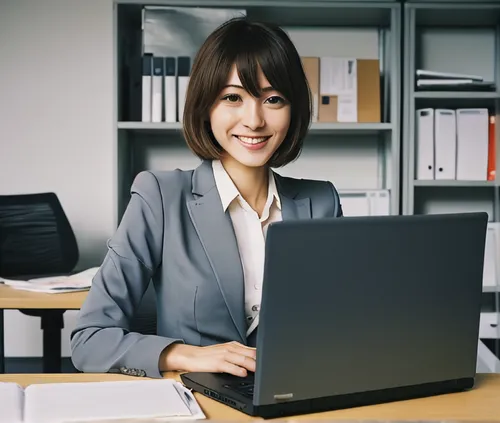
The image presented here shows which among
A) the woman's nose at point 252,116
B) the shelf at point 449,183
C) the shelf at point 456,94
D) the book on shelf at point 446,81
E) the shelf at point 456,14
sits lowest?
the shelf at point 449,183

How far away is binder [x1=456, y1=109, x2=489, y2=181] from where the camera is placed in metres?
3.24

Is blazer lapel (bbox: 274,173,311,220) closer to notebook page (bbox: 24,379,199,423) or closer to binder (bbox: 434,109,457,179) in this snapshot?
notebook page (bbox: 24,379,199,423)

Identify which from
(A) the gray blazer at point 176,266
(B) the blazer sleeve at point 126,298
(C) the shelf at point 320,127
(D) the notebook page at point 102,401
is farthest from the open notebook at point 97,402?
(C) the shelf at point 320,127

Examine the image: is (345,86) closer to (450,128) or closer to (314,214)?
(450,128)

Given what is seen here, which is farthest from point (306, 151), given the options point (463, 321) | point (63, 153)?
point (463, 321)

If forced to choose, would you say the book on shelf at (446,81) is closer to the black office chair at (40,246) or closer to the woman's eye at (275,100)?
the black office chair at (40,246)

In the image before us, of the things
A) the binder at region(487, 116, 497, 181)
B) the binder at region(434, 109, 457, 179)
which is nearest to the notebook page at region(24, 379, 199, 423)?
the binder at region(434, 109, 457, 179)

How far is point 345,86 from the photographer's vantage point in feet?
10.6

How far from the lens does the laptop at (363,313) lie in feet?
2.90

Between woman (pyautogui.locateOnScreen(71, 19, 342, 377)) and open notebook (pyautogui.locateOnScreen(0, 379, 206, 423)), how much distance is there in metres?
0.28

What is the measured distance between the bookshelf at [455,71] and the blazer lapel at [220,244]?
1.86 m

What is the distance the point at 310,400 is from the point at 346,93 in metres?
2.43

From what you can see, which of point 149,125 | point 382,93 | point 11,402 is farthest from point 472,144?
point 11,402

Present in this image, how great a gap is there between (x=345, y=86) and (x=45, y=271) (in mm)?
1476
